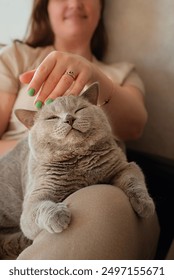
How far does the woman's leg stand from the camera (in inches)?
24.1

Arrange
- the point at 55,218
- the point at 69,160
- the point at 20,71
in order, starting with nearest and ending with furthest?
the point at 55,218
the point at 69,160
the point at 20,71

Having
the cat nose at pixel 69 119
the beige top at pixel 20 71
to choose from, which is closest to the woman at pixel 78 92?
the beige top at pixel 20 71

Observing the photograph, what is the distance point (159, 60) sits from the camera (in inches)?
53.0

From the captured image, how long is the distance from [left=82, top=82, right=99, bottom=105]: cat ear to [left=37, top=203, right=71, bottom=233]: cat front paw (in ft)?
1.03

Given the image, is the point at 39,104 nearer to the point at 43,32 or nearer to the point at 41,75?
the point at 41,75

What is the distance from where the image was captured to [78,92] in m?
0.87

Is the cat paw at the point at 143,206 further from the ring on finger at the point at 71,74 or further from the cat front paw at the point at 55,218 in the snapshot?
the ring on finger at the point at 71,74

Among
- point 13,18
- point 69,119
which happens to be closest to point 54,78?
point 69,119

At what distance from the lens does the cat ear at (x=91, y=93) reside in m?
0.85

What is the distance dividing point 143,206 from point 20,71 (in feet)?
2.60

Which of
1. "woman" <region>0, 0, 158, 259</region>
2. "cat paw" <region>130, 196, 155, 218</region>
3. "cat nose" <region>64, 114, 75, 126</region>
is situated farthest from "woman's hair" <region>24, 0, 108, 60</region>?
"cat paw" <region>130, 196, 155, 218</region>

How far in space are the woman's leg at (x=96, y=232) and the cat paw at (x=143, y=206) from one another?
0.5 inches

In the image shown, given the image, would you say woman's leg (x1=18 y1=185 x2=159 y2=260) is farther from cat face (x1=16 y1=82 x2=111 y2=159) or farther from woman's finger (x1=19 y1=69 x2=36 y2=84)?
woman's finger (x1=19 y1=69 x2=36 y2=84)
